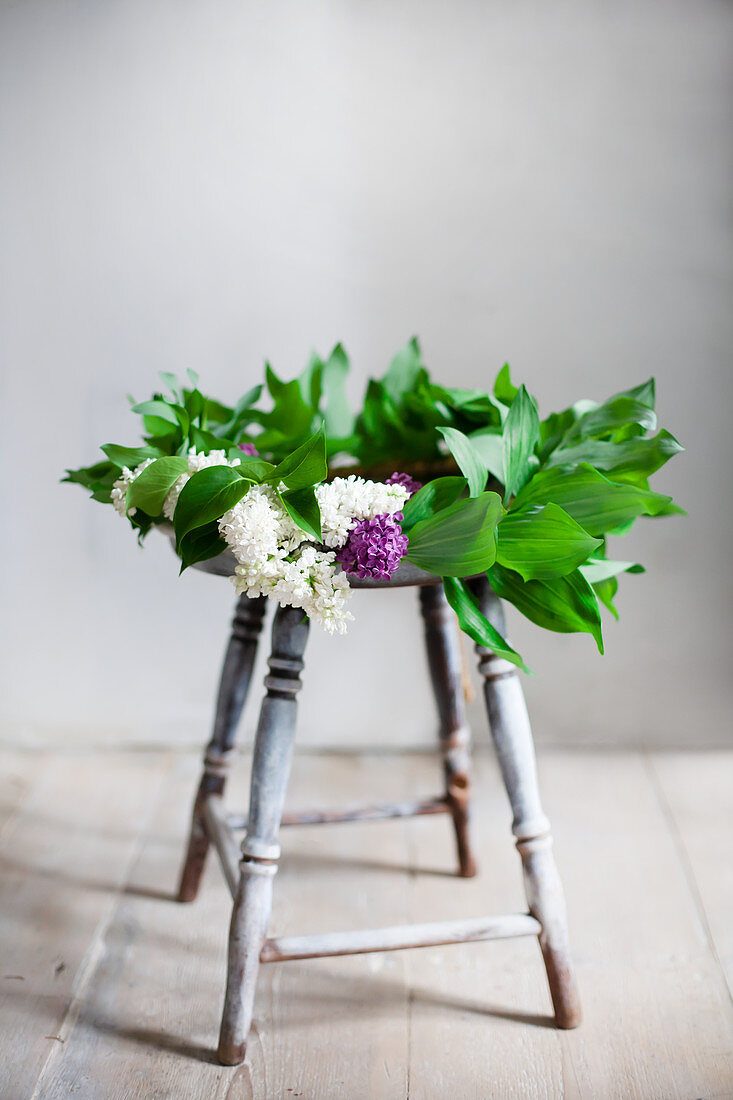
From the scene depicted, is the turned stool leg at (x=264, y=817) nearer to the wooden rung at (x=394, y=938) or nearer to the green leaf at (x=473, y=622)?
the wooden rung at (x=394, y=938)

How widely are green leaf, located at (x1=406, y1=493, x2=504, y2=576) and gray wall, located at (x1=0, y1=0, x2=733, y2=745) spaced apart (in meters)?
0.78

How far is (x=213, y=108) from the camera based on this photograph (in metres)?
1.43

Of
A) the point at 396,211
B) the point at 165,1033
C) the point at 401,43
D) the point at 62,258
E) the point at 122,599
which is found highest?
the point at 401,43

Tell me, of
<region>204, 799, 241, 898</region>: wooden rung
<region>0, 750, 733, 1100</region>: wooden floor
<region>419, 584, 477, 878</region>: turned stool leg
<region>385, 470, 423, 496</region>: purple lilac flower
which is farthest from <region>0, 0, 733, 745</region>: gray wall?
<region>385, 470, 423, 496</region>: purple lilac flower

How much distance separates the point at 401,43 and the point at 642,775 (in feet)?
4.00

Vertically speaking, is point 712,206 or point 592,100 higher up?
point 592,100

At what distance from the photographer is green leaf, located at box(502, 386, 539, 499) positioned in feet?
2.73

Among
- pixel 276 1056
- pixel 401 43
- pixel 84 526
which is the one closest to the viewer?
pixel 276 1056

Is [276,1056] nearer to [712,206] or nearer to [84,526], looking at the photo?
[84,526]

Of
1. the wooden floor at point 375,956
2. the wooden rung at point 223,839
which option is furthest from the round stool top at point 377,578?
the wooden floor at point 375,956

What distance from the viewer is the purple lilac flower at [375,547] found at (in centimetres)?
75

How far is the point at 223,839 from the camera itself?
101cm

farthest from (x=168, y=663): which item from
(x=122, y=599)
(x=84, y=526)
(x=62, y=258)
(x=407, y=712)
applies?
(x=62, y=258)

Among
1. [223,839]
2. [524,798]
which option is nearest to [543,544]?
[524,798]
